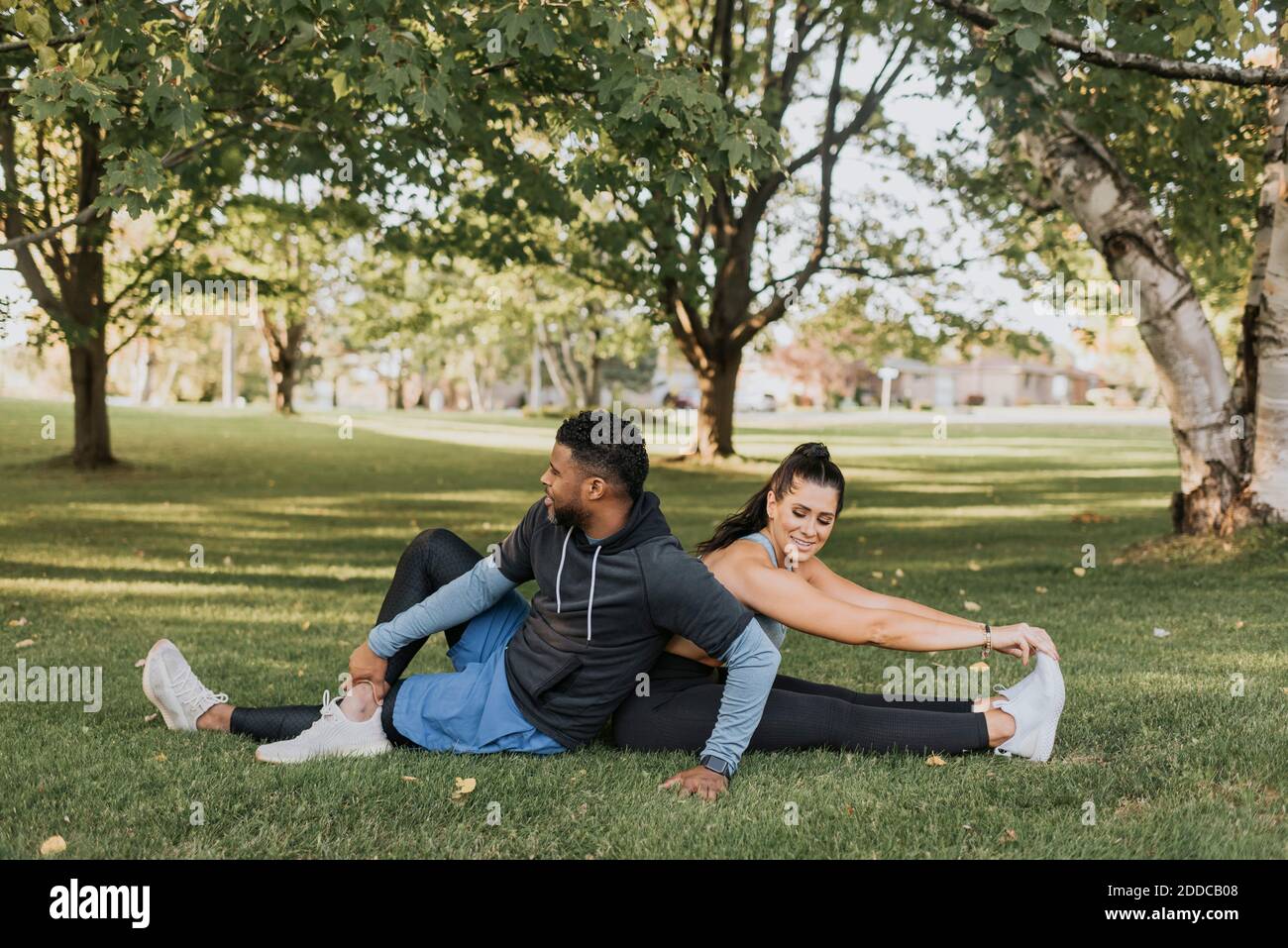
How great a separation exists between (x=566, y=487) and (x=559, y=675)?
0.80 m

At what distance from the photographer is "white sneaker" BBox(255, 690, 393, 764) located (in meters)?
4.60

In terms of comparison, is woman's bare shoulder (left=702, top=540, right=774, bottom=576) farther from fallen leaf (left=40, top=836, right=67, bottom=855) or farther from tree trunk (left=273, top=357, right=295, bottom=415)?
tree trunk (left=273, top=357, right=295, bottom=415)

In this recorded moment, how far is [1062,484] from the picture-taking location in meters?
23.0

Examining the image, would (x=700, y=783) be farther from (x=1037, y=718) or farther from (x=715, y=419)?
(x=715, y=419)

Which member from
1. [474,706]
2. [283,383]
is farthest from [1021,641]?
[283,383]

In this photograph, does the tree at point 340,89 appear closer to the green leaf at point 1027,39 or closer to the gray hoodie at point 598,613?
the green leaf at point 1027,39

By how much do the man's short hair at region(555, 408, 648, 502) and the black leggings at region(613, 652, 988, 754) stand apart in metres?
0.92

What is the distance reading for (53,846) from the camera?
3.70 metres

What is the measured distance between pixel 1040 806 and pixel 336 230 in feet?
58.9

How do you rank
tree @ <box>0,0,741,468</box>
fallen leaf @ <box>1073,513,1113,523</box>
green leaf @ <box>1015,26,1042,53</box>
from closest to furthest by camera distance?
green leaf @ <box>1015,26,1042,53</box> < tree @ <box>0,0,741,468</box> < fallen leaf @ <box>1073,513,1113,523</box>

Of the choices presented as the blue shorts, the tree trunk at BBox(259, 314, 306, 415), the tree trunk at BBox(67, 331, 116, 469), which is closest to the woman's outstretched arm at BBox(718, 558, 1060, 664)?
the blue shorts
